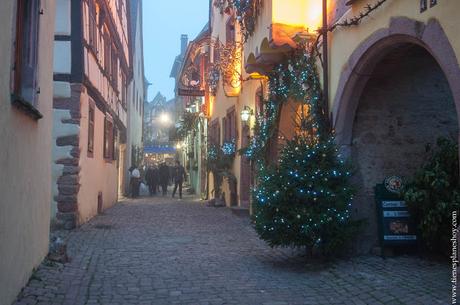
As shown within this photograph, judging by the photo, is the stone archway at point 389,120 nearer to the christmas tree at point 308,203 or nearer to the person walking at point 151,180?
the christmas tree at point 308,203

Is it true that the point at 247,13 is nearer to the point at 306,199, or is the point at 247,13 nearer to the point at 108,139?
the point at 306,199

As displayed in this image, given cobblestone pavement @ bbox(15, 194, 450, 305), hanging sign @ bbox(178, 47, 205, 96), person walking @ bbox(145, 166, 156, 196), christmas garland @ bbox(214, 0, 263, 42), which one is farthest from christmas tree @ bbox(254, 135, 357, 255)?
person walking @ bbox(145, 166, 156, 196)

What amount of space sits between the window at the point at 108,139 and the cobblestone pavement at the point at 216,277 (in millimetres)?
5930

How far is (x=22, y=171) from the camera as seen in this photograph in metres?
5.61

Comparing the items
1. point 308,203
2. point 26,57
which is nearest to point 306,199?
point 308,203

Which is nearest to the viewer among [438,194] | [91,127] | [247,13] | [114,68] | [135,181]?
[438,194]

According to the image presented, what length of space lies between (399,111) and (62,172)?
6612mm

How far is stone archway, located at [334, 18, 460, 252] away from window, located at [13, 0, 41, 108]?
162 inches

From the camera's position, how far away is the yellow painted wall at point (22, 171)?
4.66m

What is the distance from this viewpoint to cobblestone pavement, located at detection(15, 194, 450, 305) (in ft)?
18.3

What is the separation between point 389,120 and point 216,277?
3.34 meters

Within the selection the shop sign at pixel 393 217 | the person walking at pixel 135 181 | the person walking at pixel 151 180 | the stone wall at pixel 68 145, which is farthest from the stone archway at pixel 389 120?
the person walking at pixel 151 180

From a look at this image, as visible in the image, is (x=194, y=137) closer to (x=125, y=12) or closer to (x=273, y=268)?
(x=125, y=12)

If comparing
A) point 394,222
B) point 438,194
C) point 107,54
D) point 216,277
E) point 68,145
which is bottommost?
point 216,277
